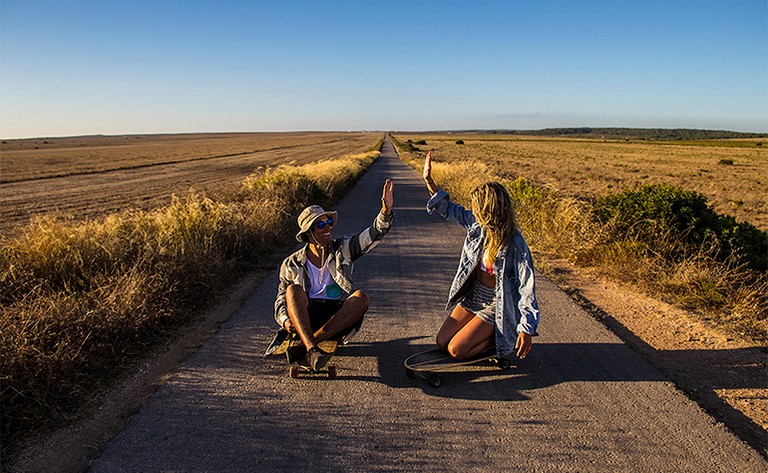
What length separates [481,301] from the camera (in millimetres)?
3934

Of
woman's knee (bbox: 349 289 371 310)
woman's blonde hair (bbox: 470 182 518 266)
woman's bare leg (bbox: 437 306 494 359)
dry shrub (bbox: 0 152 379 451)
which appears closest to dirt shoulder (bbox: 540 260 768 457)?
woman's bare leg (bbox: 437 306 494 359)

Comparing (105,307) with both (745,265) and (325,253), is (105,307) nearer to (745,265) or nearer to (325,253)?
(325,253)

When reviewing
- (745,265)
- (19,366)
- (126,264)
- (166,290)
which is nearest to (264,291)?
(166,290)

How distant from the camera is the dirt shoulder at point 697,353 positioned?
3.35 metres

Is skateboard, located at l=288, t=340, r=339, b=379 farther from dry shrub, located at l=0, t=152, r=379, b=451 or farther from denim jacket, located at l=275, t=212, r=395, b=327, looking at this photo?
dry shrub, located at l=0, t=152, r=379, b=451

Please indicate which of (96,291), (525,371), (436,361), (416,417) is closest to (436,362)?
(436,361)

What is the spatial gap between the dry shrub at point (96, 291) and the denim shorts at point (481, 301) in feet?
9.26

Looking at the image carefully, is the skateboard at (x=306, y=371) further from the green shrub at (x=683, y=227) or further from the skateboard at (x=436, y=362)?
the green shrub at (x=683, y=227)

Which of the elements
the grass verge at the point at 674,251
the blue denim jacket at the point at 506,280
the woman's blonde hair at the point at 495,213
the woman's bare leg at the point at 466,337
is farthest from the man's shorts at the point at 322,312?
the grass verge at the point at 674,251

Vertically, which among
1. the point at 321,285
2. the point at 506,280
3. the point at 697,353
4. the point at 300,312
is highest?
the point at 506,280

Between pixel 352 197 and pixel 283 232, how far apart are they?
724 cm

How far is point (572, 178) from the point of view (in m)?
27.9

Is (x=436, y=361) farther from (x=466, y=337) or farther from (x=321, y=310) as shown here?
(x=321, y=310)

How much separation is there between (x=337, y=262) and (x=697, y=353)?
10.9 ft
